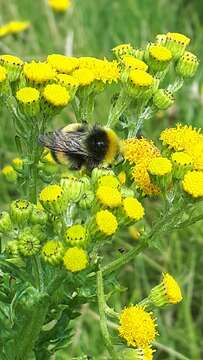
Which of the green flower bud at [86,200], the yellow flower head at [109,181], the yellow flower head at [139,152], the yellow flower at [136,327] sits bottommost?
the yellow flower at [136,327]

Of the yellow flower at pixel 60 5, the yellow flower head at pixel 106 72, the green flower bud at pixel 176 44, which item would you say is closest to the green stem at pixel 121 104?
the yellow flower head at pixel 106 72

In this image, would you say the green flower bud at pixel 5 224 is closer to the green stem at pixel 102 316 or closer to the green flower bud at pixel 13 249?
the green flower bud at pixel 13 249

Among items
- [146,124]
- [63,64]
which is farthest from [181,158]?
[146,124]

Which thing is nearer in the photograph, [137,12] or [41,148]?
[41,148]

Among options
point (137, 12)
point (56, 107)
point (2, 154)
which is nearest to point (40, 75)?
point (56, 107)

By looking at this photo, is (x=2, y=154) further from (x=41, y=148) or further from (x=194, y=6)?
(x=194, y=6)

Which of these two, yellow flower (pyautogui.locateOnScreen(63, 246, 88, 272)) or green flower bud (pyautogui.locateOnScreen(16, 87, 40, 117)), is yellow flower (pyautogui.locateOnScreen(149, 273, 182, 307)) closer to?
yellow flower (pyautogui.locateOnScreen(63, 246, 88, 272))
